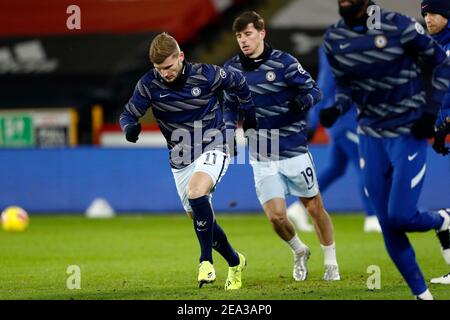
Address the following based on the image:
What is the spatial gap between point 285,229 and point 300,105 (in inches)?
48.4

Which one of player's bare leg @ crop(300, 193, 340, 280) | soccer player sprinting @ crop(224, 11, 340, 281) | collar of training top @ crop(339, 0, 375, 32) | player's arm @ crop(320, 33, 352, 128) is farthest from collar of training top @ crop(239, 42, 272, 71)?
collar of training top @ crop(339, 0, 375, 32)

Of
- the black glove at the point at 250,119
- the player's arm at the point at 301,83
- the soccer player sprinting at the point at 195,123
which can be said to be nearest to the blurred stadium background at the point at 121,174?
the soccer player sprinting at the point at 195,123

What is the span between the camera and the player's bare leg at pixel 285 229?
373 inches

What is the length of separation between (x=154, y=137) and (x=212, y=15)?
177 inches

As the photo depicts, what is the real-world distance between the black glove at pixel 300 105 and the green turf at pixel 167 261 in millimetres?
1507

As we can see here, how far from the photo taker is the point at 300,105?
9016 mm

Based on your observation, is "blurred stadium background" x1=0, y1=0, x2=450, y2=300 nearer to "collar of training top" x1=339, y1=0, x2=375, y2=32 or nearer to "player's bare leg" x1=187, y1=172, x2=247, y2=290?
"player's bare leg" x1=187, y1=172, x2=247, y2=290

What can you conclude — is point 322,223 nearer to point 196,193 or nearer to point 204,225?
point 204,225

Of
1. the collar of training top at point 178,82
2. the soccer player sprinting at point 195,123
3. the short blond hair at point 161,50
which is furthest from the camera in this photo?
the collar of training top at point 178,82

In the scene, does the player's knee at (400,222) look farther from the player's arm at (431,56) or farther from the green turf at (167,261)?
the green turf at (167,261)

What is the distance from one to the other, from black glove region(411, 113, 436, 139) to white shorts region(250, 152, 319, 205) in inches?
87.3

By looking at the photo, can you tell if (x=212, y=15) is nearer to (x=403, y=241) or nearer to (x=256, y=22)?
(x=256, y=22)

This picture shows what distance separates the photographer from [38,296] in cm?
846
